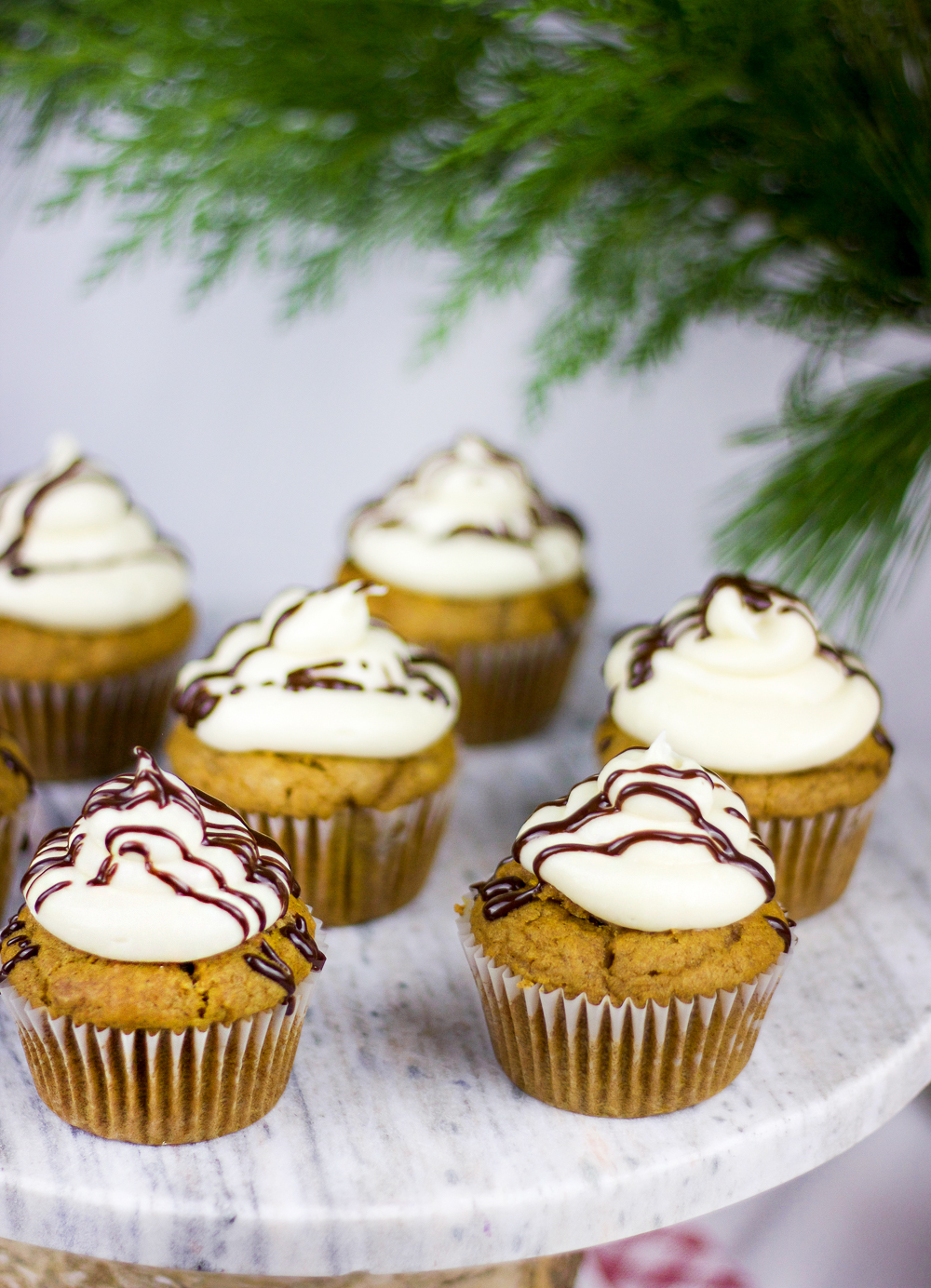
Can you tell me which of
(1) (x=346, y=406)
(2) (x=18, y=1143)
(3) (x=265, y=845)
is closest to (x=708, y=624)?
(3) (x=265, y=845)

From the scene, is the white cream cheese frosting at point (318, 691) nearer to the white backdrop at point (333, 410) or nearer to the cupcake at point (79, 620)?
the cupcake at point (79, 620)

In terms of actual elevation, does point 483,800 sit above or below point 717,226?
below

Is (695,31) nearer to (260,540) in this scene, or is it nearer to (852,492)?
(852,492)

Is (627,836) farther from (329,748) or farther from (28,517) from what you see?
(28,517)

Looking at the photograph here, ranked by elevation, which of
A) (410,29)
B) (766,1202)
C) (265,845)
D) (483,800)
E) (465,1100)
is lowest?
(766,1202)

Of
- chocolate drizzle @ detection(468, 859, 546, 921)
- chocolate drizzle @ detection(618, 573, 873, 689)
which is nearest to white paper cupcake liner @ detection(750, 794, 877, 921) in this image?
chocolate drizzle @ detection(618, 573, 873, 689)

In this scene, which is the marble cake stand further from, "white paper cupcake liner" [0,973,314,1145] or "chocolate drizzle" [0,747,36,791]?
"chocolate drizzle" [0,747,36,791]
